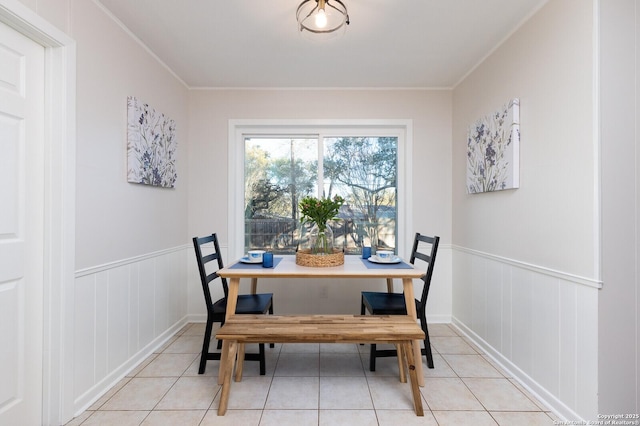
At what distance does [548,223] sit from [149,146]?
2.74 m

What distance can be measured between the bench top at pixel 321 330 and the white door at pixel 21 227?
914 millimetres

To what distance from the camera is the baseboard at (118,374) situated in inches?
69.9

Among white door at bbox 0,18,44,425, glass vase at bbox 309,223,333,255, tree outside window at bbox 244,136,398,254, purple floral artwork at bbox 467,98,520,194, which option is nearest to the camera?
white door at bbox 0,18,44,425

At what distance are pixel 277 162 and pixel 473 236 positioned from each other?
2021mm

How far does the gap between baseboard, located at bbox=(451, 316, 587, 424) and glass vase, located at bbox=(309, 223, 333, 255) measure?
1.45 meters

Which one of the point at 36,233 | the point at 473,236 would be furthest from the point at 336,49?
the point at 36,233

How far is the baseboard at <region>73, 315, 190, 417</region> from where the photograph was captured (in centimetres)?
178

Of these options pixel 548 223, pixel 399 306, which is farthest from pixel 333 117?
pixel 548 223

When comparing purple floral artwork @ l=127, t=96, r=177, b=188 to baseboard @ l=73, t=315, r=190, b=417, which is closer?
baseboard @ l=73, t=315, r=190, b=417

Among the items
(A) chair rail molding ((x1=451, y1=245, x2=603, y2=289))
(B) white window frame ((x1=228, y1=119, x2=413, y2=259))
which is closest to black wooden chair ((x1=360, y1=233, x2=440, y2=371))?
(A) chair rail molding ((x1=451, y1=245, x2=603, y2=289))

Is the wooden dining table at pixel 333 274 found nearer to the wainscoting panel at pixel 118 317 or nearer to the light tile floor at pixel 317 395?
the light tile floor at pixel 317 395

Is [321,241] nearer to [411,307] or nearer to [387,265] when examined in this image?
[387,265]

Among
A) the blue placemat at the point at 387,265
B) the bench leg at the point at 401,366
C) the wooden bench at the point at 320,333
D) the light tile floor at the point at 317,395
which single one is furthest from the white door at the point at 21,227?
the bench leg at the point at 401,366

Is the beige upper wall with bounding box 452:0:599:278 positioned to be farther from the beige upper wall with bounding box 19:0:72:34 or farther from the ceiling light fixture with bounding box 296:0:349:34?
the beige upper wall with bounding box 19:0:72:34
